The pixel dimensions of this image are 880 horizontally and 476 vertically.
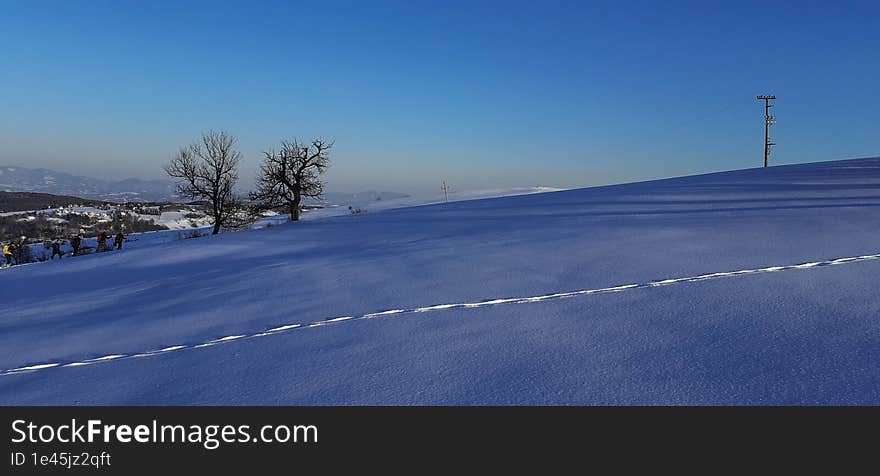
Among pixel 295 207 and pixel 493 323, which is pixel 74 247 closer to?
pixel 295 207

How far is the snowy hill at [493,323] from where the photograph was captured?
122 inches

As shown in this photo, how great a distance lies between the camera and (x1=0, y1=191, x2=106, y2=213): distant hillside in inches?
4884

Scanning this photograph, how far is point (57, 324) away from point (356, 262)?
13.8 feet

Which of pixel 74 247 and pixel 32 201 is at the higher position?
pixel 32 201

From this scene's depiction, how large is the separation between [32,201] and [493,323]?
189 m

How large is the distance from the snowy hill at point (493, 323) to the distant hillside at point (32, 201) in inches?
5482

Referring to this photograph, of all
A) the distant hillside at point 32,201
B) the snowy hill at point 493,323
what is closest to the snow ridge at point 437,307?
the snowy hill at point 493,323

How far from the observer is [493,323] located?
443cm

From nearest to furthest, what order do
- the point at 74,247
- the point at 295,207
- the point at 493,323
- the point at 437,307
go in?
the point at 493,323, the point at 437,307, the point at 74,247, the point at 295,207

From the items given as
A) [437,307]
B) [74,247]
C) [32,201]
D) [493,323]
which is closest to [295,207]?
[74,247]

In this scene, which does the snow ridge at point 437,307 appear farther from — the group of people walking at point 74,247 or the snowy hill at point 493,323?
the group of people walking at point 74,247
